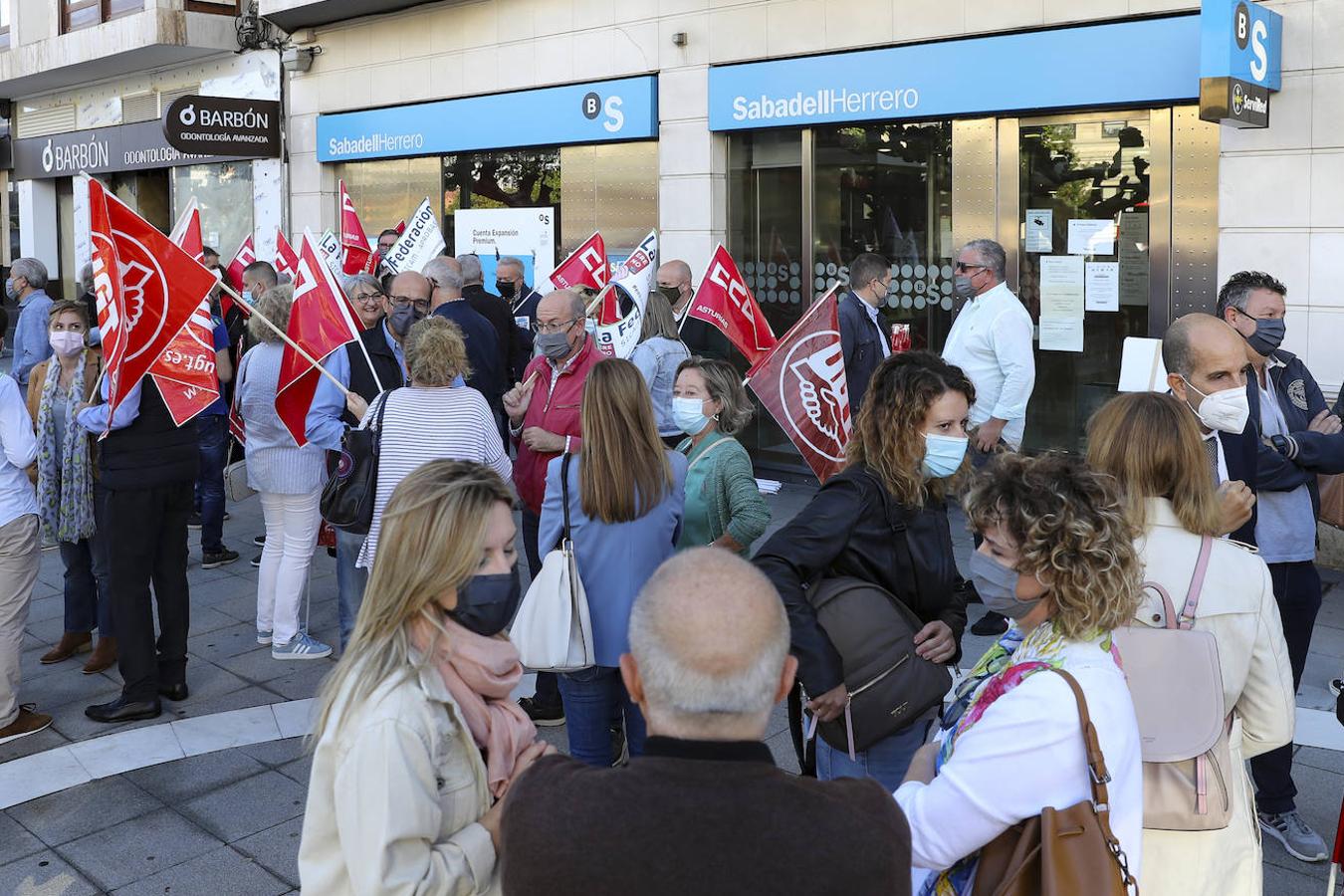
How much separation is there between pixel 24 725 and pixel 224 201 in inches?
515

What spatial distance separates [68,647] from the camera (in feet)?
23.5

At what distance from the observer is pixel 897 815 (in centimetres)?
195

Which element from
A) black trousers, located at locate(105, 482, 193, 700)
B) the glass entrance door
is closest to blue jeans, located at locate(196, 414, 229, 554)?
black trousers, located at locate(105, 482, 193, 700)

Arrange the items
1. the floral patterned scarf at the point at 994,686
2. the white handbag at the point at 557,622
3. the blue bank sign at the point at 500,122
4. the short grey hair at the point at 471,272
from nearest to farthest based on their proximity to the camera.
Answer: the floral patterned scarf at the point at 994,686 < the white handbag at the point at 557,622 < the short grey hair at the point at 471,272 < the blue bank sign at the point at 500,122

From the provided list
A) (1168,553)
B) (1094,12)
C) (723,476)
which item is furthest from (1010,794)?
(1094,12)

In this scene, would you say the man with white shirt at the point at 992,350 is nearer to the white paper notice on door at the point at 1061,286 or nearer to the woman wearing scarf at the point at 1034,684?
the white paper notice on door at the point at 1061,286

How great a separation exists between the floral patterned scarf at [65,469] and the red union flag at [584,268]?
3.69 m

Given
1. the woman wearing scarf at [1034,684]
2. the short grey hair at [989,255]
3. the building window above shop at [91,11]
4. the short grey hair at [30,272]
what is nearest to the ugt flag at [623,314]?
the short grey hair at [989,255]

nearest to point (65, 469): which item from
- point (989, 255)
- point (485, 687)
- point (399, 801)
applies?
point (485, 687)

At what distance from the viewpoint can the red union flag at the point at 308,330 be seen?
21.1 ft

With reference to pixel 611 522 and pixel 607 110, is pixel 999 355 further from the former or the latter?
pixel 607 110

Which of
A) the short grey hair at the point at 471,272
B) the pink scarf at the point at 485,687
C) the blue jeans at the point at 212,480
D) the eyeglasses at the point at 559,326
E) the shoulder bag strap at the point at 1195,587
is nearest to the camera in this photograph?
the pink scarf at the point at 485,687

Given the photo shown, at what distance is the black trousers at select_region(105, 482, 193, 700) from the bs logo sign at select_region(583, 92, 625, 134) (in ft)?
24.0

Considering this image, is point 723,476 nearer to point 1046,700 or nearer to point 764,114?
point 1046,700
